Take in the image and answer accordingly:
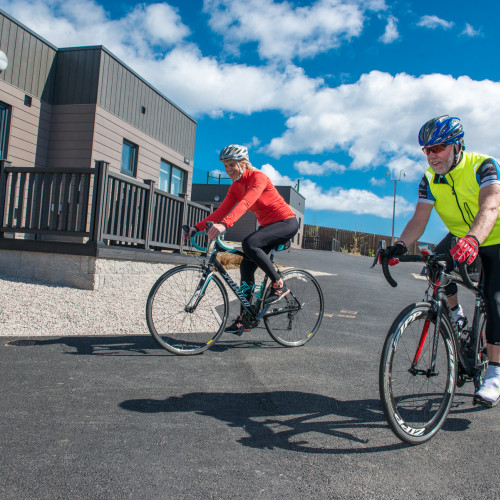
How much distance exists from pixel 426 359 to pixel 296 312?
2567 millimetres

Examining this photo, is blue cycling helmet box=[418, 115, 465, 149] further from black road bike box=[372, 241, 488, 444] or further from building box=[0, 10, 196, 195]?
building box=[0, 10, 196, 195]

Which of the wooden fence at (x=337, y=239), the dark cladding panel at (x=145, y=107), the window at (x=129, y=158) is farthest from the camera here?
A: the wooden fence at (x=337, y=239)

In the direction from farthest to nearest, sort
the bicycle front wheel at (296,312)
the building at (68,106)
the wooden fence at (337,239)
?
the wooden fence at (337,239), the building at (68,106), the bicycle front wheel at (296,312)

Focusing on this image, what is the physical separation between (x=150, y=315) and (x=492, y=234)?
2.81 meters

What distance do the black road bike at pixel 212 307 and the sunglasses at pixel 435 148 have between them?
212cm

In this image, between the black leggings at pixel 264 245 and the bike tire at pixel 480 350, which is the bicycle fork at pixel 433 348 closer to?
the bike tire at pixel 480 350

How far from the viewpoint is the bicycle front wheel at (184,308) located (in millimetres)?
4434

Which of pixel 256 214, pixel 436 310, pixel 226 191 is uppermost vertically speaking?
pixel 226 191

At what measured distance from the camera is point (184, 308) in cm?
468

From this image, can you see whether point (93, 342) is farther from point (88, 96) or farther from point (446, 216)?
point (88, 96)

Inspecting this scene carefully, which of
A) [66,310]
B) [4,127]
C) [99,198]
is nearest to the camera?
[66,310]

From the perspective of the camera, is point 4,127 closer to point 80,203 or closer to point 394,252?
point 80,203

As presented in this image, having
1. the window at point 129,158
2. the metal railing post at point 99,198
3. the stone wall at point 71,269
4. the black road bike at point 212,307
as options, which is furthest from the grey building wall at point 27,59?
the black road bike at point 212,307

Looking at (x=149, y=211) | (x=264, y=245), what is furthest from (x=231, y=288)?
(x=149, y=211)
